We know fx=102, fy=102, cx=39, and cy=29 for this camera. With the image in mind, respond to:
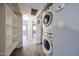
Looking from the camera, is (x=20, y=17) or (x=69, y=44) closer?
(x=69, y=44)

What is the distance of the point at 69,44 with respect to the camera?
113cm

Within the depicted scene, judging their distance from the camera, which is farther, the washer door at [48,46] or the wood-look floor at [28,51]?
the wood-look floor at [28,51]

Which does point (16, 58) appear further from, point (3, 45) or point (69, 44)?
point (3, 45)

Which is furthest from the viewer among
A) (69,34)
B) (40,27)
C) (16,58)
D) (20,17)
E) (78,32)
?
(40,27)

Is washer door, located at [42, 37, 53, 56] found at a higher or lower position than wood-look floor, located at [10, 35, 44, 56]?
higher

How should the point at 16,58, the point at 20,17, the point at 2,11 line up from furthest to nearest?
1. the point at 20,17
2. the point at 2,11
3. the point at 16,58

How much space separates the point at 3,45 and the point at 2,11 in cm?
51

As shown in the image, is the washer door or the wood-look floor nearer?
the washer door

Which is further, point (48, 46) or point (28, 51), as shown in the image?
point (28, 51)

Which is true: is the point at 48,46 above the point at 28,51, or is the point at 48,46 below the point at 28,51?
above

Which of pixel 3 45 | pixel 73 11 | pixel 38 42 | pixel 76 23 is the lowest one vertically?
pixel 38 42

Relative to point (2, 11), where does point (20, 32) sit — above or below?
below

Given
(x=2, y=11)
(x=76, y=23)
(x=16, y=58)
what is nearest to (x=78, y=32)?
(x=76, y=23)

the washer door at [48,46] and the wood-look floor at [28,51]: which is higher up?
the washer door at [48,46]
